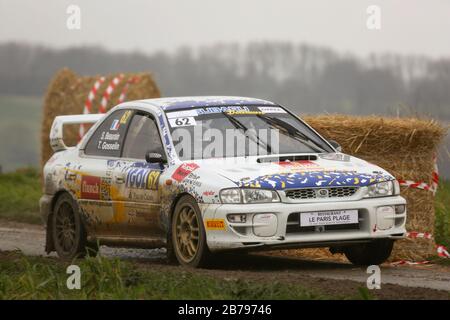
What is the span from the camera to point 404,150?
13781mm

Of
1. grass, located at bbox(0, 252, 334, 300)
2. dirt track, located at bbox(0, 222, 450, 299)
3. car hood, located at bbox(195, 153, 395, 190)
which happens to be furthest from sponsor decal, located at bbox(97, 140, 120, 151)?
grass, located at bbox(0, 252, 334, 300)

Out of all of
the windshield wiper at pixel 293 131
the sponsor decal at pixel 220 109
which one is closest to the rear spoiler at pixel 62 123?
the sponsor decal at pixel 220 109

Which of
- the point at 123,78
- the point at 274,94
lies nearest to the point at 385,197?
the point at 123,78

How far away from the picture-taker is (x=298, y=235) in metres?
11.4

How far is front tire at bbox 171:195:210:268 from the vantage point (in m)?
11.5

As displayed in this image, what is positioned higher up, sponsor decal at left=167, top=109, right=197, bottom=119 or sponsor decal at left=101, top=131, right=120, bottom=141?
sponsor decal at left=167, top=109, right=197, bottom=119

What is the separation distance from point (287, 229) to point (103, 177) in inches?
96.4

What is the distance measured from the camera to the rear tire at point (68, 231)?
1338 cm

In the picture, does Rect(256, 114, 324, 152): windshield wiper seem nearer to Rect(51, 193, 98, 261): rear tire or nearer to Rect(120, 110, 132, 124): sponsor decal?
Rect(120, 110, 132, 124): sponsor decal

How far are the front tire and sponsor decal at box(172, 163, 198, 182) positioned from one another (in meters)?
0.19

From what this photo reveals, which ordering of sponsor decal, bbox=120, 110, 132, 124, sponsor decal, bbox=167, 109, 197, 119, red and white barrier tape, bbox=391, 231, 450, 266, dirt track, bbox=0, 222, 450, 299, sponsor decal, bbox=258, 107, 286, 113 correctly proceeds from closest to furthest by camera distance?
dirt track, bbox=0, 222, 450, 299, sponsor decal, bbox=167, 109, 197, 119, sponsor decal, bbox=258, 107, 286, 113, sponsor decal, bbox=120, 110, 132, 124, red and white barrier tape, bbox=391, 231, 450, 266

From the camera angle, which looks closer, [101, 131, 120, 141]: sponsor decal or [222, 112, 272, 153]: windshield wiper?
[222, 112, 272, 153]: windshield wiper

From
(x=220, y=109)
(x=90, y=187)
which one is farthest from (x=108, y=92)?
(x=220, y=109)
